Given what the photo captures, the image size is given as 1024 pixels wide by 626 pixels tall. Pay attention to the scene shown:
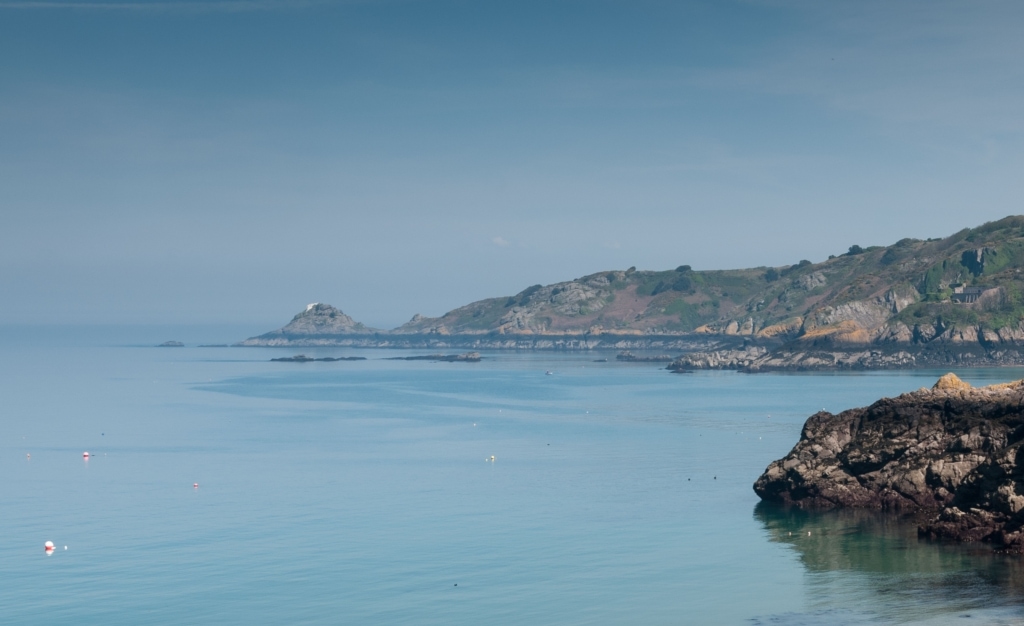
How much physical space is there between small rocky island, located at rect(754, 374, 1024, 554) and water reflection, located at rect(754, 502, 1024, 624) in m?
1.24

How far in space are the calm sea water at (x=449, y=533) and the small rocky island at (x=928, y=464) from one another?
1535 millimetres

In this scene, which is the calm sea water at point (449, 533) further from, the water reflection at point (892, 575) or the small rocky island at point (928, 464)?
the small rocky island at point (928, 464)

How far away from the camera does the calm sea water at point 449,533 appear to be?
40.5 m

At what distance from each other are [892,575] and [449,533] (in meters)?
20.6

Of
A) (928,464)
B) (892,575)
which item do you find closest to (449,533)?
(892,575)

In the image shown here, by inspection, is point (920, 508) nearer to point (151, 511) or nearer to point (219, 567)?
point (219, 567)

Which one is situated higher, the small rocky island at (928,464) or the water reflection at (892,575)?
the small rocky island at (928,464)

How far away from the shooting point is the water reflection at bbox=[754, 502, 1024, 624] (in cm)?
3797

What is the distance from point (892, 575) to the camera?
143 ft

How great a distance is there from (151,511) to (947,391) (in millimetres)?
42600

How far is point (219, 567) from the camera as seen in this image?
4672cm

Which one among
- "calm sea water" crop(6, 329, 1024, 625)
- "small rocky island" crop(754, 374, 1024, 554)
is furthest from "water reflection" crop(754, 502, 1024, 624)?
"small rocky island" crop(754, 374, 1024, 554)

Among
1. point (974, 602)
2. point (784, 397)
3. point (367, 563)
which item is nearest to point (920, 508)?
point (974, 602)

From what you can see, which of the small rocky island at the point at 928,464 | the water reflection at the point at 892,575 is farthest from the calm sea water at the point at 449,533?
the small rocky island at the point at 928,464
